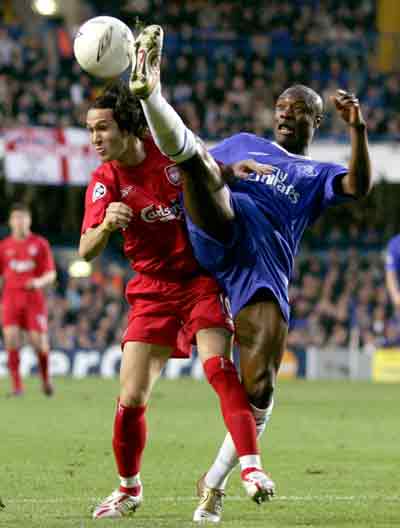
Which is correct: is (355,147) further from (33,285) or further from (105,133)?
(33,285)

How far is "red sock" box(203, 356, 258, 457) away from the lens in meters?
6.02

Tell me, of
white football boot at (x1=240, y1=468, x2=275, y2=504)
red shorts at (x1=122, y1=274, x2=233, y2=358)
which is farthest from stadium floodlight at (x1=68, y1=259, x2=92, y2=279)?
white football boot at (x1=240, y1=468, x2=275, y2=504)

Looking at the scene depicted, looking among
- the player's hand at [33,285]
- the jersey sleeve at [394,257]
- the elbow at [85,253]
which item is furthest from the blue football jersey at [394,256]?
the elbow at [85,253]

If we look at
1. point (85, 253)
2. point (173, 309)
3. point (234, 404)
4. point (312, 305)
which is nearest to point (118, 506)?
point (234, 404)

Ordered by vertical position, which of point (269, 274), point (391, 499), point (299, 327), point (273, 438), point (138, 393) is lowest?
point (299, 327)

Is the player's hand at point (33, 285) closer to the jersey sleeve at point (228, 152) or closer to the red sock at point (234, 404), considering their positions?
the jersey sleeve at point (228, 152)

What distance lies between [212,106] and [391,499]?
21226mm

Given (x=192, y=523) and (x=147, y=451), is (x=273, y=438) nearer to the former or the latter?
(x=147, y=451)

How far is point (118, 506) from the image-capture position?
21.8ft

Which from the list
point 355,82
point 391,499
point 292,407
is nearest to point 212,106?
point 355,82

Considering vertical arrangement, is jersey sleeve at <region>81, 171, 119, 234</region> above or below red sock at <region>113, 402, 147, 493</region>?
above

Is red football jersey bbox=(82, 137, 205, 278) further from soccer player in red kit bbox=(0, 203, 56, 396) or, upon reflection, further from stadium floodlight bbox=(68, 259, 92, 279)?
stadium floodlight bbox=(68, 259, 92, 279)

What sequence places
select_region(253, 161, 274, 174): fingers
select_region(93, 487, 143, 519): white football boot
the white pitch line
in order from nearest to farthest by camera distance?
select_region(253, 161, 274, 174): fingers, select_region(93, 487, 143, 519): white football boot, the white pitch line

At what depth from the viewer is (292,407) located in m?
15.6
